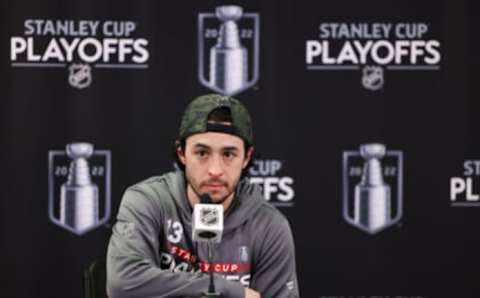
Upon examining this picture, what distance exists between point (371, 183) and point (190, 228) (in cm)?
179

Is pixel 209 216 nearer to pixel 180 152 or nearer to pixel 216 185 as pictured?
pixel 216 185

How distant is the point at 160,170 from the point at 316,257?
0.94m

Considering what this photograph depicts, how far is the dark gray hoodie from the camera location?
2.39m

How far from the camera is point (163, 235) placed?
2496 millimetres

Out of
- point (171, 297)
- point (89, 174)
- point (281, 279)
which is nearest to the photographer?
point (171, 297)

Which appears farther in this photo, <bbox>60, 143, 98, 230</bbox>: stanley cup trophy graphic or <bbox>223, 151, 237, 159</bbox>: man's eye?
<bbox>60, 143, 98, 230</bbox>: stanley cup trophy graphic

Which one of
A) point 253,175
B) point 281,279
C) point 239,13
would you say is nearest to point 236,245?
point 281,279

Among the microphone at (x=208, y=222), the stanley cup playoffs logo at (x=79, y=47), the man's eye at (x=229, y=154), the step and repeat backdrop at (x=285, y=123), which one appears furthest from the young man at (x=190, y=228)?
the stanley cup playoffs logo at (x=79, y=47)

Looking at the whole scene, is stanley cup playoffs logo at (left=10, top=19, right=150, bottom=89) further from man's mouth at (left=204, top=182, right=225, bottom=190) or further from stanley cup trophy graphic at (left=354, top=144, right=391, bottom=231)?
man's mouth at (left=204, top=182, right=225, bottom=190)

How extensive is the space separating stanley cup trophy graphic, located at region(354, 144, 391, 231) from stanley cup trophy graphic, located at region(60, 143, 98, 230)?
1.40 m

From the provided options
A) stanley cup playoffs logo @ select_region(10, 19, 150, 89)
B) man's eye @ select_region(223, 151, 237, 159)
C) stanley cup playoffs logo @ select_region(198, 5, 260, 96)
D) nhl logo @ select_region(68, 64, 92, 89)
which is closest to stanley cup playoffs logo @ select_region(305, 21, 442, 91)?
stanley cup playoffs logo @ select_region(198, 5, 260, 96)

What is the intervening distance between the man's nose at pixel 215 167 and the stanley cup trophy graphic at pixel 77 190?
1.85 m

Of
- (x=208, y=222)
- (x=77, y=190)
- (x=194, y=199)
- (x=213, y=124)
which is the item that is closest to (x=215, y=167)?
(x=213, y=124)

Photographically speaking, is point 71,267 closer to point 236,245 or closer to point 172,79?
point 172,79
